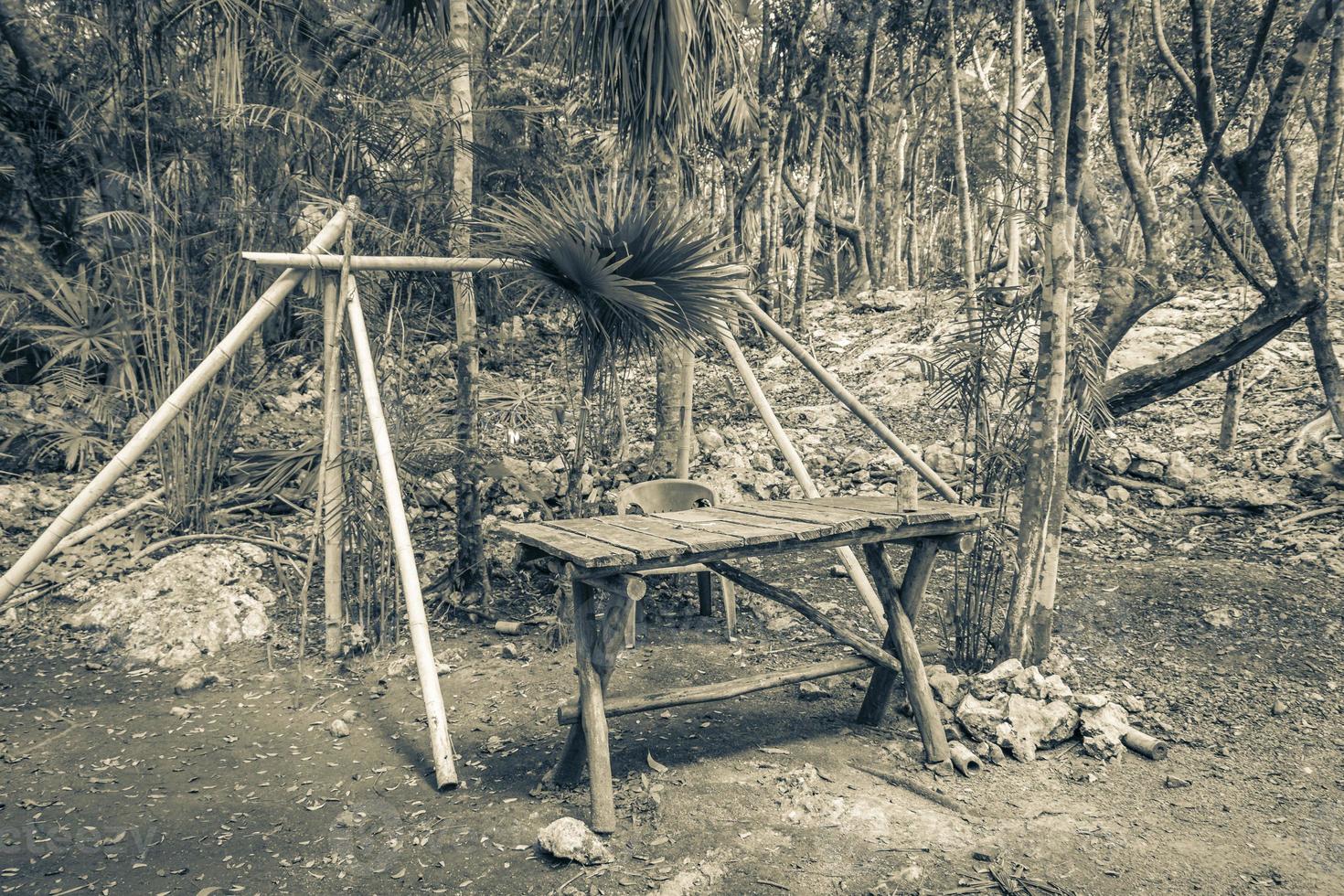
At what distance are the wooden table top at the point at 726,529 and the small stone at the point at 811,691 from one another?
97 centimetres

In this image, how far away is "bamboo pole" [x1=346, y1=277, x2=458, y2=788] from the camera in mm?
3266

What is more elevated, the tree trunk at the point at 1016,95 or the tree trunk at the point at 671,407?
the tree trunk at the point at 1016,95

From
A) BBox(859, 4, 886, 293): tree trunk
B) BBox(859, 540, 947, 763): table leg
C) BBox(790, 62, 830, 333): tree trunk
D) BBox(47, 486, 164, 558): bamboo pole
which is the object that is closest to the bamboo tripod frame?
BBox(859, 540, 947, 763): table leg

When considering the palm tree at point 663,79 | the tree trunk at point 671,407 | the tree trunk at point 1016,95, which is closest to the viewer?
the palm tree at point 663,79

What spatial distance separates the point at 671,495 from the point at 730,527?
1.62 m

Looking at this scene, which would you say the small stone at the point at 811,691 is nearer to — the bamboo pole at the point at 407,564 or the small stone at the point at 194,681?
the bamboo pole at the point at 407,564

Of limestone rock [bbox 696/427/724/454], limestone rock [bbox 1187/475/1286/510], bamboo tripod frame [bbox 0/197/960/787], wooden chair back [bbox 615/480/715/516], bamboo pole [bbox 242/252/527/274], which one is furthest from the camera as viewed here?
limestone rock [bbox 696/427/724/454]

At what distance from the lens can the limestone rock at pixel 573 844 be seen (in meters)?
2.71

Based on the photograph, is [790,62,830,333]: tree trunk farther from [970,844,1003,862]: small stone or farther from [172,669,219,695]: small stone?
[970,844,1003,862]: small stone

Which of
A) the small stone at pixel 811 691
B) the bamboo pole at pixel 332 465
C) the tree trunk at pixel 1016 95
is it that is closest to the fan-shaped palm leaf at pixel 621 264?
the bamboo pole at pixel 332 465

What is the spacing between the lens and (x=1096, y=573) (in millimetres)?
5203

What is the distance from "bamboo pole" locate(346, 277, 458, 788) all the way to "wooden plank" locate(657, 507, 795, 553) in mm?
1095

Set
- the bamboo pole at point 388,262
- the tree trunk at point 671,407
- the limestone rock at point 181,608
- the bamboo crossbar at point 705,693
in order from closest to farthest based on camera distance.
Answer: the bamboo crossbar at point 705,693 < the bamboo pole at point 388,262 < the limestone rock at point 181,608 < the tree trunk at point 671,407

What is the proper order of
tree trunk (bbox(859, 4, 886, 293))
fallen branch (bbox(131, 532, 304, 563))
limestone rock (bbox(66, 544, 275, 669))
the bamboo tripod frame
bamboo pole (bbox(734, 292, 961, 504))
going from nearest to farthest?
the bamboo tripod frame < bamboo pole (bbox(734, 292, 961, 504)) < limestone rock (bbox(66, 544, 275, 669)) < fallen branch (bbox(131, 532, 304, 563)) < tree trunk (bbox(859, 4, 886, 293))
